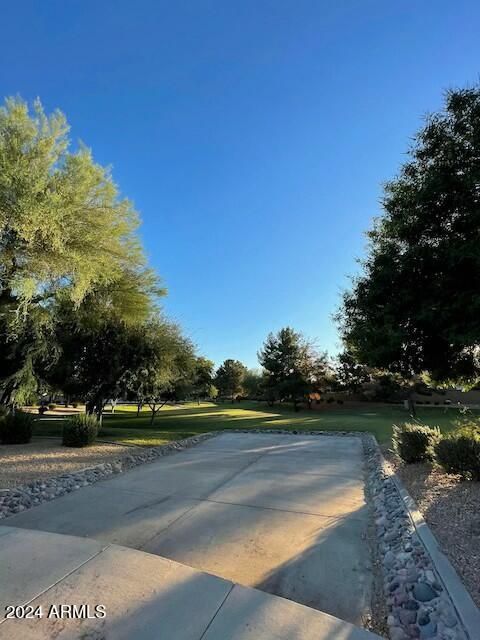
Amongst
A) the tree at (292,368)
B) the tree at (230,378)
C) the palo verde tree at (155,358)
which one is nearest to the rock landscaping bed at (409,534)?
the palo verde tree at (155,358)

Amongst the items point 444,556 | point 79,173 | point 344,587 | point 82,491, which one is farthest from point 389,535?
point 79,173

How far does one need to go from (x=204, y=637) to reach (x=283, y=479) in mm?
4575

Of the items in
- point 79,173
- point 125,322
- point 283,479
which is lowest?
point 283,479

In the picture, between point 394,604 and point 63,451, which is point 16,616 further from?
point 63,451

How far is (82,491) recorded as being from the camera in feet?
18.2

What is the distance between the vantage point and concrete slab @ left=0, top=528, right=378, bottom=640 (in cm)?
216

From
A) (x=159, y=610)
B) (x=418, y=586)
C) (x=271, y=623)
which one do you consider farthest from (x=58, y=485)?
(x=418, y=586)

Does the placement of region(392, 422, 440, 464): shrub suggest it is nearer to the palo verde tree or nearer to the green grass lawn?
the green grass lawn

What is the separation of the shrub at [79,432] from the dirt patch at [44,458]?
24cm

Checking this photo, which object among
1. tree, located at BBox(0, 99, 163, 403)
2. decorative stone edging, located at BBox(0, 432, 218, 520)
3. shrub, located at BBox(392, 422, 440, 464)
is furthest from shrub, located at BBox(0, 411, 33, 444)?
shrub, located at BBox(392, 422, 440, 464)

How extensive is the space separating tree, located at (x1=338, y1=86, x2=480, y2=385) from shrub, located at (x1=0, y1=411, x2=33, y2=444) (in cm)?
947

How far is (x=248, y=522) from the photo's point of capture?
4332 millimetres

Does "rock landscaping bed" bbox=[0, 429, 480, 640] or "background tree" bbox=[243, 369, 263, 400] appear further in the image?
"background tree" bbox=[243, 369, 263, 400]

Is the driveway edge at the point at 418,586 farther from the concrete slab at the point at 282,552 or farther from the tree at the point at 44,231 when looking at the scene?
the tree at the point at 44,231
